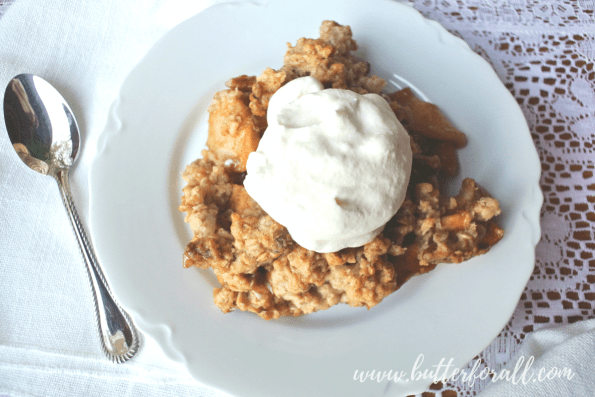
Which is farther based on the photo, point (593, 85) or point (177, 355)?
point (593, 85)

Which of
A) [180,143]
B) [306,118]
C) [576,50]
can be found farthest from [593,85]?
[180,143]

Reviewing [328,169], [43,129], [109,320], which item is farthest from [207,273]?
[43,129]

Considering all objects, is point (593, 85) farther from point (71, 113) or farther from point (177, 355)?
point (71, 113)

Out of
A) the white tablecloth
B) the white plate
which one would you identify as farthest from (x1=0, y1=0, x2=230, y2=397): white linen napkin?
the white plate

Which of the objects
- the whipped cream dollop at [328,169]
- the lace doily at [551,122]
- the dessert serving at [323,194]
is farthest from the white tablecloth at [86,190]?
Answer: the whipped cream dollop at [328,169]

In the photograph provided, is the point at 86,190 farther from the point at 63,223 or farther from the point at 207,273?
the point at 207,273

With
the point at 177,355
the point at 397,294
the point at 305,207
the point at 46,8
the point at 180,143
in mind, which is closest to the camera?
the point at 305,207

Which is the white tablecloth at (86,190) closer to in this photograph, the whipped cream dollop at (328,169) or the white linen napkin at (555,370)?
the white linen napkin at (555,370)

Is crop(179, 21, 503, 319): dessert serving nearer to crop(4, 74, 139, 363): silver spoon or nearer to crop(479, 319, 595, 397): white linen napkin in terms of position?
crop(479, 319, 595, 397): white linen napkin
